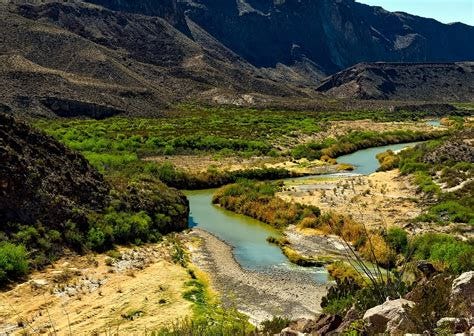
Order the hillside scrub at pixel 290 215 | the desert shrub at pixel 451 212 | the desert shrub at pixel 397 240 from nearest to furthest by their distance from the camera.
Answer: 1. the hillside scrub at pixel 290 215
2. the desert shrub at pixel 397 240
3. the desert shrub at pixel 451 212

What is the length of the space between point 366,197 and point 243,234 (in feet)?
40.7

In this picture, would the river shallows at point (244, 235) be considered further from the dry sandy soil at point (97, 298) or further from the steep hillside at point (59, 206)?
the dry sandy soil at point (97, 298)

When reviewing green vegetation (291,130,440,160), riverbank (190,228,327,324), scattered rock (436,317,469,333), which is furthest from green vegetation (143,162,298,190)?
scattered rock (436,317,469,333)

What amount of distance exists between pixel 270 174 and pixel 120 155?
15310 mm

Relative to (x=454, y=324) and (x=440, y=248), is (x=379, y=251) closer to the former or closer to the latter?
(x=440, y=248)

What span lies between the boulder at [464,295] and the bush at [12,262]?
54.5ft

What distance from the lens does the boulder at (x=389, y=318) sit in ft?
38.3

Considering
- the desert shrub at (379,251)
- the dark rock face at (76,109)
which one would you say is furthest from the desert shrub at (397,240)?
the dark rock face at (76,109)

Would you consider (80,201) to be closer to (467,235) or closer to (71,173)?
(71,173)

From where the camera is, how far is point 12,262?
2275cm

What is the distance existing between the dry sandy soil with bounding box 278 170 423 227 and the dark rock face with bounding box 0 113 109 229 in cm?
1540

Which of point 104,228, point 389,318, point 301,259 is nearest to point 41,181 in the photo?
point 104,228

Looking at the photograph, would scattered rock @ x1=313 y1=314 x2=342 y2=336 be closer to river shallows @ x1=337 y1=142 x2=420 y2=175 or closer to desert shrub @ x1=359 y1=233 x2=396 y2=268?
desert shrub @ x1=359 y1=233 x2=396 y2=268

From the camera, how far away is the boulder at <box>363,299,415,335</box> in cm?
1168
